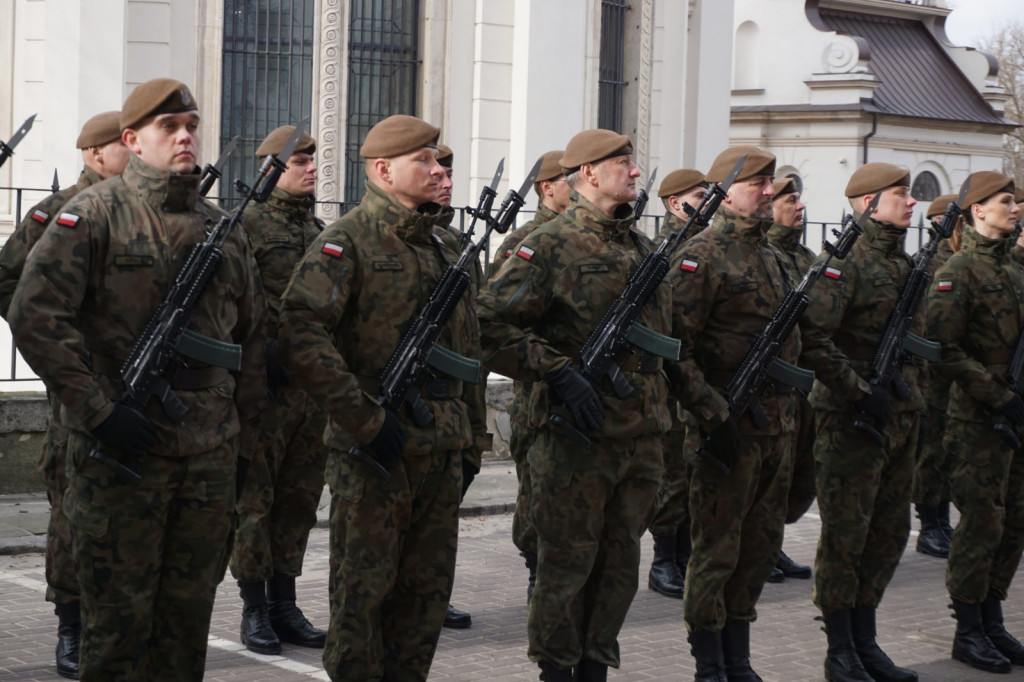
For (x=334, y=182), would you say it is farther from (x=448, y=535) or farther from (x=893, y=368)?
(x=448, y=535)

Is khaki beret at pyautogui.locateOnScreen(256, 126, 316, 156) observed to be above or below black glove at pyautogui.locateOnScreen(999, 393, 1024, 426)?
above

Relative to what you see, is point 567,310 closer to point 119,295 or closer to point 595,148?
point 595,148

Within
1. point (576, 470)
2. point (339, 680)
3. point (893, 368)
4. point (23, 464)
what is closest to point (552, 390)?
point (576, 470)

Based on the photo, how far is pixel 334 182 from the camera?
15078 millimetres

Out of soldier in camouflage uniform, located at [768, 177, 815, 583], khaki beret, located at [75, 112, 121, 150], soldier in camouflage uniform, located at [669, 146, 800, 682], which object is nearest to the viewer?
soldier in camouflage uniform, located at [669, 146, 800, 682]

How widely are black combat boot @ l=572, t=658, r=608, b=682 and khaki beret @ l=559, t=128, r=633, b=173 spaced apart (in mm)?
1788

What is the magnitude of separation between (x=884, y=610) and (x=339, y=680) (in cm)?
383

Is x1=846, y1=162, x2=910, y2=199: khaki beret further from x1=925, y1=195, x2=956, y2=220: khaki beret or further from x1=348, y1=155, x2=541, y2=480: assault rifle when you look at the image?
x1=925, y1=195, x2=956, y2=220: khaki beret

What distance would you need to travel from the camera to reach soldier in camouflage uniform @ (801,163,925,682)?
22.2ft

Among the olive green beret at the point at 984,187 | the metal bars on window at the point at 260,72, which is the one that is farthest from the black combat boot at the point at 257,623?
the metal bars on window at the point at 260,72

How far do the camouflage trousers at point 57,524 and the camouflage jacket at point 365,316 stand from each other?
4.57ft

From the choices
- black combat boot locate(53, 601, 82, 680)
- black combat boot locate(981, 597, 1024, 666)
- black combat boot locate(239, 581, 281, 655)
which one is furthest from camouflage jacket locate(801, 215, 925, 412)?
black combat boot locate(53, 601, 82, 680)

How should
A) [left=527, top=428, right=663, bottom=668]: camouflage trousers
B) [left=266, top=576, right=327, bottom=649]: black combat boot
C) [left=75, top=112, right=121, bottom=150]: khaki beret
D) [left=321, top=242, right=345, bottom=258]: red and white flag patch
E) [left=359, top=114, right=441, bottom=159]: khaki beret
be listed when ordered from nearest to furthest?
[left=321, top=242, right=345, bottom=258]: red and white flag patch
[left=359, top=114, right=441, bottom=159]: khaki beret
[left=527, top=428, right=663, bottom=668]: camouflage trousers
[left=75, top=112, right=121, bottom=150]: khaki beret
[left=266, top=576, right=327, bottom=649]: black combat boot

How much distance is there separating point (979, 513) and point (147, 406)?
12.8 ft
